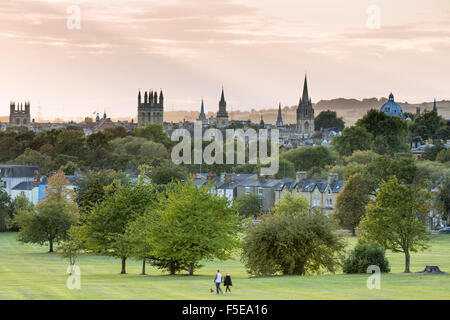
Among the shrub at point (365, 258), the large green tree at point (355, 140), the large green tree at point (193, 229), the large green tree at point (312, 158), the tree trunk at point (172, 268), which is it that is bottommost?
the tree trunk at point (172, 268)

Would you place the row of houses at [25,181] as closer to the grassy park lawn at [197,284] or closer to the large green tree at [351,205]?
the large green tree at [351,205]

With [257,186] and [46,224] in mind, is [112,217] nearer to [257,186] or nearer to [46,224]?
[46,224]

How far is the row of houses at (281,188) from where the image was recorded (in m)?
123

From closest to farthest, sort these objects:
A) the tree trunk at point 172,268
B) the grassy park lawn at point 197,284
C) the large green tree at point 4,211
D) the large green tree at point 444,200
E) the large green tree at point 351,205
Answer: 1. the grassy park lawn at point 197,284
2. the tree trunk at point 172,268
3. the large green tree at point 351,205
4. the large green tree at point 444,200
5. the large green tree at point 4,211

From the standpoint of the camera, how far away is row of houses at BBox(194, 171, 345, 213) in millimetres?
122938

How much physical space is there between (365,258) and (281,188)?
2889 inches

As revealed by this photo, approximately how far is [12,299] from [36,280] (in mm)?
13503

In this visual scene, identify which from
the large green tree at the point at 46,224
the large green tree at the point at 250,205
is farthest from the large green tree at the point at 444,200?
the large green tree at the point at 46,224

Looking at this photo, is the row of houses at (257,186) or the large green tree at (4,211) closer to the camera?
the large green tree at (4,211)

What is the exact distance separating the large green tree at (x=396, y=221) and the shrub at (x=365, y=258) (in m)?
3.41

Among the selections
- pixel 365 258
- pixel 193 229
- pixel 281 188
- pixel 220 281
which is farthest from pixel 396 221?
pixel 281 188

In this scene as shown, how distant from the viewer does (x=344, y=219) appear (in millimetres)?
106312
